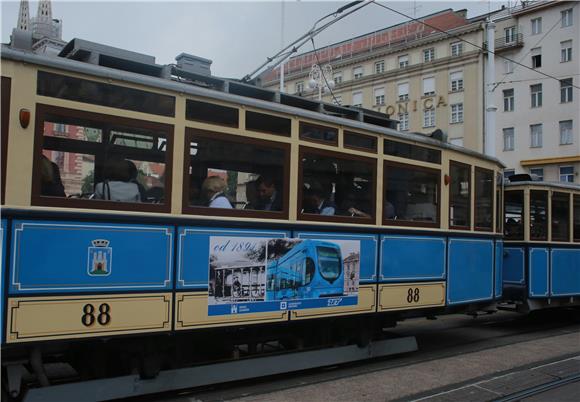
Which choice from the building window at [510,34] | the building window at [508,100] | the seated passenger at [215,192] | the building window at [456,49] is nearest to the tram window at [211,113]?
the seated passenger at [215,192]

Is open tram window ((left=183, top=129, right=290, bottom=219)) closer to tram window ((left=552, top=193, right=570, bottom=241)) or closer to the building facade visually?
tram window ((left=552, top=193, right=570, bottom=241))

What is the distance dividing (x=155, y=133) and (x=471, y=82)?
38013 mm

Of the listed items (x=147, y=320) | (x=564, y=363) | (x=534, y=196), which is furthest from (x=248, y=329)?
(x=534, y=196)

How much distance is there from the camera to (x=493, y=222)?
25.8 feet

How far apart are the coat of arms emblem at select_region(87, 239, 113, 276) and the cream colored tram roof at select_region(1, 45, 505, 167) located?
4.25 feet

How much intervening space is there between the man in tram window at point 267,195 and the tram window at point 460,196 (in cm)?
269

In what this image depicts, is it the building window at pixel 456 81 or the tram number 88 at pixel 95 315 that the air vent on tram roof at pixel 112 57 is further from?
Result: the building window at pixel 456 81

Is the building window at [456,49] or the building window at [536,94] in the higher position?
the building window at [456,49]

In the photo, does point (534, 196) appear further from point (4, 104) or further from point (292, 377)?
point (4, 104)

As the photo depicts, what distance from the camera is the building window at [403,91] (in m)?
43.5

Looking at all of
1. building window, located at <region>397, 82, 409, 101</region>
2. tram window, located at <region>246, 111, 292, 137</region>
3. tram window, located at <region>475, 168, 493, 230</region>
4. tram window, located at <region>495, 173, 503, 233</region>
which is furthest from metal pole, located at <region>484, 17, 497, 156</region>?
building window, located at <region>397, 82, 409, 101</region>

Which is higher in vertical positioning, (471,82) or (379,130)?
(471,82)

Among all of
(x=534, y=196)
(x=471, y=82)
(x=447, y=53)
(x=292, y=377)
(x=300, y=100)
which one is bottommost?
(x=292, y=377)

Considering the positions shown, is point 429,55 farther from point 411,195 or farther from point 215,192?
point 215,192
